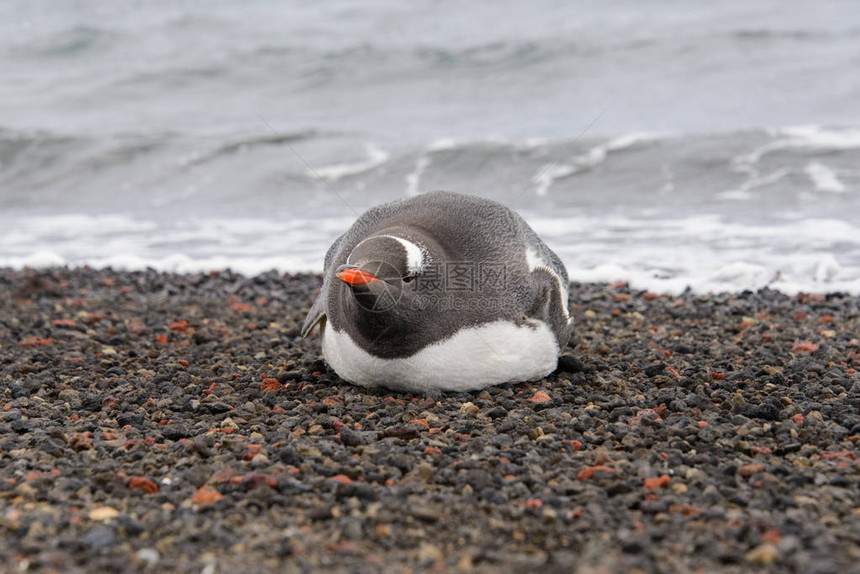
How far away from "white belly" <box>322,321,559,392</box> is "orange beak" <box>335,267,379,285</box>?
0.71m

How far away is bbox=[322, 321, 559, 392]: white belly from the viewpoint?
512cm

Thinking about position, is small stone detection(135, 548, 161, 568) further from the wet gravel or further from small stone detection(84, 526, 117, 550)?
small stone detection(84, 526, 117, 550)

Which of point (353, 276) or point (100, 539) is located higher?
Answer: point (353, 276)

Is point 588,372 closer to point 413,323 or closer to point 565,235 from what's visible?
point 413,323

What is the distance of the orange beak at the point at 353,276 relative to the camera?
14.8 ft

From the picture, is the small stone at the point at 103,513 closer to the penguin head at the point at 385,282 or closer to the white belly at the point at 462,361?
the penguin head at the point at 385,282

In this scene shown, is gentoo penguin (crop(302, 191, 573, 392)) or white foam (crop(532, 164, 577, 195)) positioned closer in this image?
gentoo penguin (crop(302, 191, 573, 392))

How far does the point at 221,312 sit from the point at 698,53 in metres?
20.0

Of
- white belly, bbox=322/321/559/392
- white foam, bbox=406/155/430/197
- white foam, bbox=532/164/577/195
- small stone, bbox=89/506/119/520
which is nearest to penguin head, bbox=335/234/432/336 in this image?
white belly, bbox=322/321/559/392

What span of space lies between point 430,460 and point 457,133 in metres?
17.7

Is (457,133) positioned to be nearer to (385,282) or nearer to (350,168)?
(350,168)

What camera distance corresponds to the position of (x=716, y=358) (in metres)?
6.36

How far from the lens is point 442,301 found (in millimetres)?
4984

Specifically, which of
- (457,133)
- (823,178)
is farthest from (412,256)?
(457,133)
